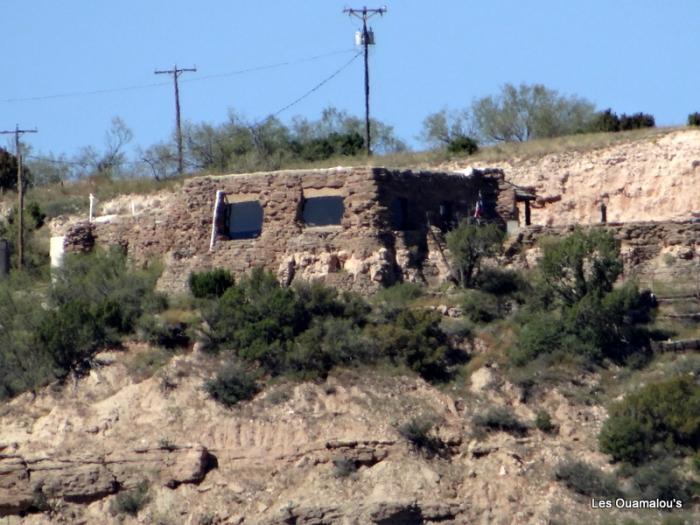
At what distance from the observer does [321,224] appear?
135 feet

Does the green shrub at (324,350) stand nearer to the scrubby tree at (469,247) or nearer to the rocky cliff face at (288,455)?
the rocky cliff face at (288,455)

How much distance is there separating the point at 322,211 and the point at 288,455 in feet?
23.3

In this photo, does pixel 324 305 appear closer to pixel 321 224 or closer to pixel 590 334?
pixel 321 224

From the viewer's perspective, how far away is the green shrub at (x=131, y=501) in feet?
115

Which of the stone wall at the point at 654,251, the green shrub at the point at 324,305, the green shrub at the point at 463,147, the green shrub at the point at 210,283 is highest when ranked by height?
the green shrub at the point at 463,147

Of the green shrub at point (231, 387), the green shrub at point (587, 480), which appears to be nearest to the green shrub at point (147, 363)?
the green shrub at point (231, 387)

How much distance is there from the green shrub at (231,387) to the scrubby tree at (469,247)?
514cm

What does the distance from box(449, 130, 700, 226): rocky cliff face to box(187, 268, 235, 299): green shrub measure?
8574 mm

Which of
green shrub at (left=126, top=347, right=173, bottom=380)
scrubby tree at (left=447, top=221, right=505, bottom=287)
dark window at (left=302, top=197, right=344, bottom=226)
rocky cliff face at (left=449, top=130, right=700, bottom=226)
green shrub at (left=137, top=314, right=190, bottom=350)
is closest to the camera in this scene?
green shrub at (left=126, top=347, right=173, bottom=380)

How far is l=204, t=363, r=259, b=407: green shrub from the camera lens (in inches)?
1442

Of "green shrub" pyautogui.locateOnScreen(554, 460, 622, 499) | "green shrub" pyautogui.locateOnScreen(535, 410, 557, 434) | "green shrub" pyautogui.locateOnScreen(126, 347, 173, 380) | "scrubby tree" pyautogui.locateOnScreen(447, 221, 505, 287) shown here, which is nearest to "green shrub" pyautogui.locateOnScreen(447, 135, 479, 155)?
"scrubby tree" pyautogui.locateOnScreen(447, 221, 505, 287)

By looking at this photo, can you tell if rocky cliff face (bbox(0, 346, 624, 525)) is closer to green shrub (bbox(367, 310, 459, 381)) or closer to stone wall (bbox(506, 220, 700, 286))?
green shrub (bbox(367, 310, 459, 381))

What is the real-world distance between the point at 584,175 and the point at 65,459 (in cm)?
1529

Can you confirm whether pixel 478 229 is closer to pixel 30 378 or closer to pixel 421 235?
pixel 421 235
